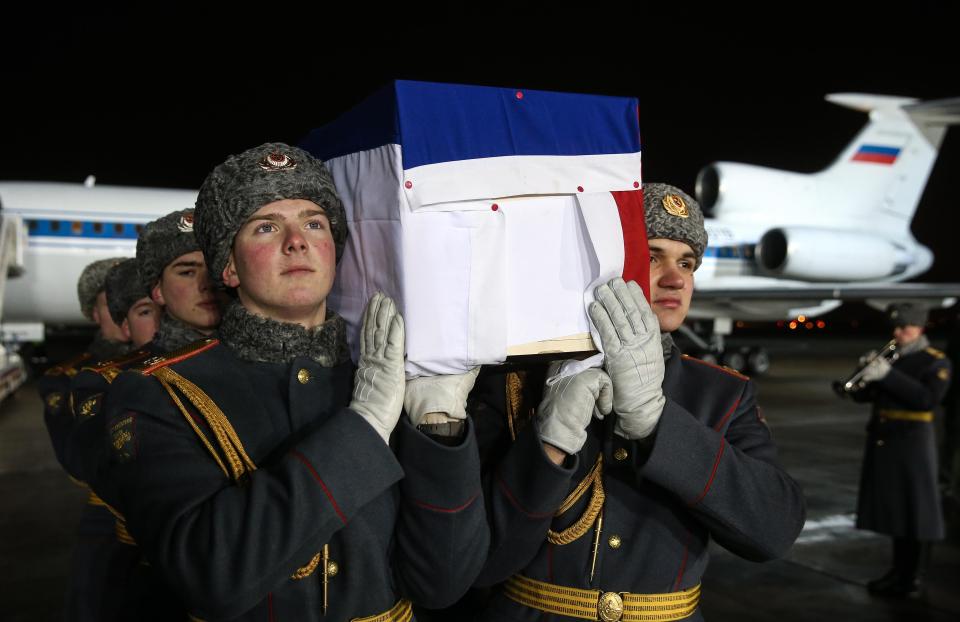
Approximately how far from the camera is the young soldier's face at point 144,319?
145 inches

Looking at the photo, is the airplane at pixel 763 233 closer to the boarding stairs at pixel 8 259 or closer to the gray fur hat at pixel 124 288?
the boarding stairs at pixel 8 259

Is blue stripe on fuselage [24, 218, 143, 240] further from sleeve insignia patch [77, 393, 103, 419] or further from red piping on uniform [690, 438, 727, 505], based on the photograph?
red piping on uniform [690, 438, 727, 505]

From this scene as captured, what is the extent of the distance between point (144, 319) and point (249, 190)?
220cm

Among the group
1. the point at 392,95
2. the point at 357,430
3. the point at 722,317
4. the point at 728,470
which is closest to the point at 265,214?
the point at 392,95

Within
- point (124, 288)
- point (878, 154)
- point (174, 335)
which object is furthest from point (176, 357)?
point (878, 154)

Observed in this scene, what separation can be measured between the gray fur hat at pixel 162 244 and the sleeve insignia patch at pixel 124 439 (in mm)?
1397

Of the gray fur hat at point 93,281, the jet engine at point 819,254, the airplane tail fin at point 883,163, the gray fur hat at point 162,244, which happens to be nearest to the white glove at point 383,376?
the gray fur hat at point 162,244

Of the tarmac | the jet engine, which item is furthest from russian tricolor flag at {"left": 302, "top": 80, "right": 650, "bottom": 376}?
the jet engine

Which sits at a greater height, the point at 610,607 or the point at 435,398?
the point at 435,398

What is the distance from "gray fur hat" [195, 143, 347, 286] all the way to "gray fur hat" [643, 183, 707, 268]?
96 centimetres

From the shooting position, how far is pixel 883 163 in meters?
21.0

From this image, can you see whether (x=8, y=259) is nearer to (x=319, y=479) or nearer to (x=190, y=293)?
(x=190, y=293)

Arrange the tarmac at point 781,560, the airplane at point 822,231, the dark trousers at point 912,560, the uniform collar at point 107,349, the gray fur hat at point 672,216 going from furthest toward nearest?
the airplane at point 822,231, the dark trousers at point 912,560, the tarmac at point 781,560, the uniform collar at point 107,349, the gray fur hat at point 672,216

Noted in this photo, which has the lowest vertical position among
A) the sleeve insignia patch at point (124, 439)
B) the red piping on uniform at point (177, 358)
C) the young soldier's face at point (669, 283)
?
the sleeve insignia patch at point (124, 439)
